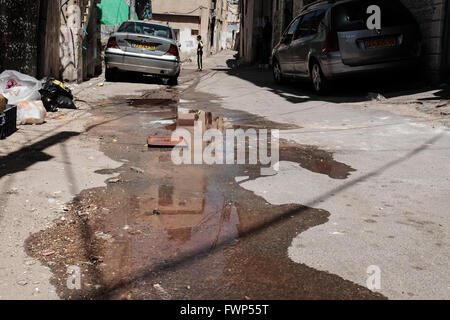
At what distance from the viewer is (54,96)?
823 cm

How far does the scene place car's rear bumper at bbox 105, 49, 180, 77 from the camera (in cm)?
1244

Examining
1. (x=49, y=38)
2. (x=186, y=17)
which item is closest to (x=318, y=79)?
(x=49, y=38)

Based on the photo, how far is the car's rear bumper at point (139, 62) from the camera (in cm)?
1244

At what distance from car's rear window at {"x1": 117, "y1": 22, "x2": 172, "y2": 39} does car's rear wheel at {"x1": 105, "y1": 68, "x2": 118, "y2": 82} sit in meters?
1.13

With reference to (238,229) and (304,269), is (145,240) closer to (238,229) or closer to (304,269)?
(238,229)

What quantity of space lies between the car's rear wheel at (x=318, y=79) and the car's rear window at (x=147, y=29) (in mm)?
4677

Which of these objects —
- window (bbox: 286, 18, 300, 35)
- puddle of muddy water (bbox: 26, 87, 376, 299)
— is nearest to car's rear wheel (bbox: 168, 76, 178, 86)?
window (bbox: 286, 18, 300, 35)

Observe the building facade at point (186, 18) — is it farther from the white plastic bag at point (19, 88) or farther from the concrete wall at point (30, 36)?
the white plastic bag at point (19, 88)

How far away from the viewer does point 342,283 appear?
2617 mm

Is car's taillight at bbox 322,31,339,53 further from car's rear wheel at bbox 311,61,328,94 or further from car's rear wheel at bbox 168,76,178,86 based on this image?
car's rear wheel at bbox 168,76,178,86

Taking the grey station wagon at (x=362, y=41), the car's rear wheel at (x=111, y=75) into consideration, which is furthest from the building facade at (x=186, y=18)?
the grey station wagon at (x=362, y=41)

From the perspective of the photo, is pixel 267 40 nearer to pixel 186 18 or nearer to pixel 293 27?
pixel 293 27

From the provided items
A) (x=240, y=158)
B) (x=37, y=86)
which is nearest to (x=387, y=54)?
(x=240, y=158)

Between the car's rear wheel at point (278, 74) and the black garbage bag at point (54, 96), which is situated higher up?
the car's rear wheel at point (278, 74)
